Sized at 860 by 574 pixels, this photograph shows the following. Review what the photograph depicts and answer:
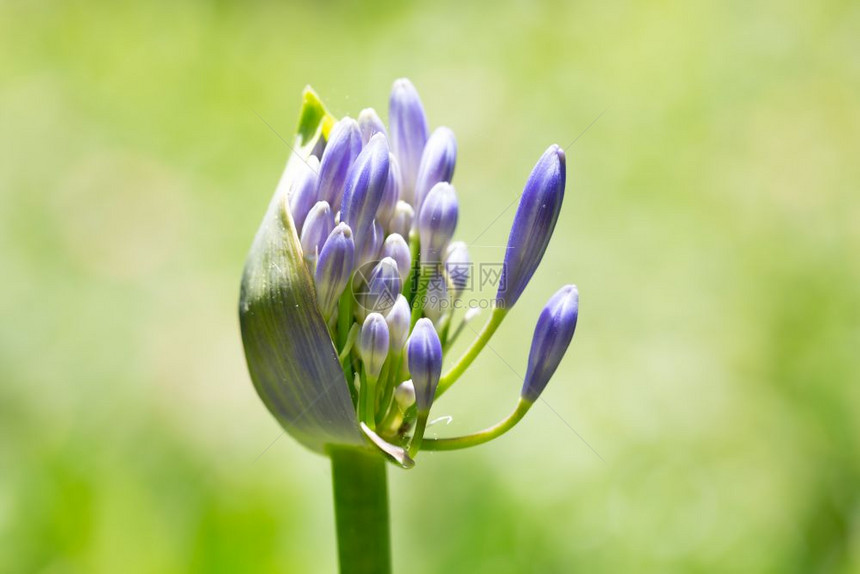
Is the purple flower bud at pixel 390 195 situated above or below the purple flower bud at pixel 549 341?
above

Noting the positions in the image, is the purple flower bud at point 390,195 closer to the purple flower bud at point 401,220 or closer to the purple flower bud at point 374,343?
the purple flower bud at point 401,220

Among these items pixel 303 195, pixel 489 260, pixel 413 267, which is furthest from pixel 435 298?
pixel 489 260

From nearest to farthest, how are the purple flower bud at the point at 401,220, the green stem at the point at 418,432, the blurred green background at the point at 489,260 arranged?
1. the green stem at the point at 418,432
2. the purple flower bud at the point at 401,220
3. the blurred green background at the point at 489,260

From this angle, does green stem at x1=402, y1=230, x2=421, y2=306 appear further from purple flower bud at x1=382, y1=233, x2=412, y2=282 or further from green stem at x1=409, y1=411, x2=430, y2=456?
green stem at x1=409, y1=411, x2=430, y2=456

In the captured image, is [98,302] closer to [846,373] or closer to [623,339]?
[623,339]

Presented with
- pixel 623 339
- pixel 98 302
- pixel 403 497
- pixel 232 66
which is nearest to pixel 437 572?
pixel 403 497

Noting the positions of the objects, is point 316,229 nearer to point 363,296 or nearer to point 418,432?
point 363,296

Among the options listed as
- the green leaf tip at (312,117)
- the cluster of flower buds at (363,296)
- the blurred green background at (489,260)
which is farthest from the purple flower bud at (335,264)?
the blurred green background at (489,260)
